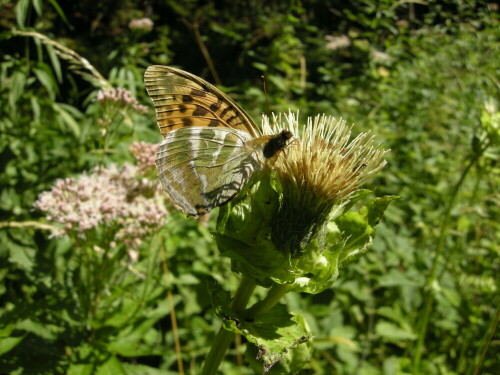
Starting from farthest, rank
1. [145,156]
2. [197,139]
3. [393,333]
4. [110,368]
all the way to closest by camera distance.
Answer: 1. [393,333]
2. [145,156]
3. [110,368]
4. [197,139]

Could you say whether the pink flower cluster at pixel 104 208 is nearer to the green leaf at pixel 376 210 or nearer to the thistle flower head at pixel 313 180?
the thistle flower head at pixel 313 180

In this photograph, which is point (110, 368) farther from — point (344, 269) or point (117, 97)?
point (344, 269)

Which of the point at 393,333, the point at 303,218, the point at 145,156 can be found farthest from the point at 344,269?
the point at 303,218

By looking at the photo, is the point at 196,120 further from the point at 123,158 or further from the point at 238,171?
the point at 123,158

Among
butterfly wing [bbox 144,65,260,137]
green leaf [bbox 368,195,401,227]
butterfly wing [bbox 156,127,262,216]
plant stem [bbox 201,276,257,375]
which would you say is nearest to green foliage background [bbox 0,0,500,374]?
plant stem [bbox 201,276,257,375]

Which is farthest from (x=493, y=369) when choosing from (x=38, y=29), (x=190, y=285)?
(x=38, y=29)

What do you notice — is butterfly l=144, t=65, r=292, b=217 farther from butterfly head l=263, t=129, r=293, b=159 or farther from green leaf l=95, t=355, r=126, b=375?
green leaf l=95, t=355, r=126, b=375
